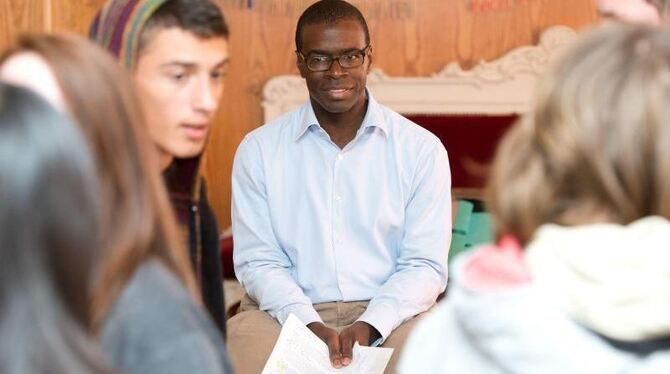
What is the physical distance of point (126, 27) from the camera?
1.87 metres

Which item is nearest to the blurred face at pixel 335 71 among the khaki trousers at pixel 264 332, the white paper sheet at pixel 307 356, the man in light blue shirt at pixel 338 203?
the man in light blue shirt at pixel 338 203

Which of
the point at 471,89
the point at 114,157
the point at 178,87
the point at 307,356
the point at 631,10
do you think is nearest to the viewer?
the point at 114,157

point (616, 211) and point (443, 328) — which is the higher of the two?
point (616, 211)

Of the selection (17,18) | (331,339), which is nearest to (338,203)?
(331,339)

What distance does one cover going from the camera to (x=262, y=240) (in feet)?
10.1

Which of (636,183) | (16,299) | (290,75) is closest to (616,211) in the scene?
(636,183)

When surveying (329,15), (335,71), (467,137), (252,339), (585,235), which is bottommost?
(252,339)

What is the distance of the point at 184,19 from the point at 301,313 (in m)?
1.20

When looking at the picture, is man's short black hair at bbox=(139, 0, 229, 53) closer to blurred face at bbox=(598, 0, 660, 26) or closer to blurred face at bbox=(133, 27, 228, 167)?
blurred face at bbox=(133, 27, 228, 167)

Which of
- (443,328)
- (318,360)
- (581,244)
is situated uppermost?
(581,244)

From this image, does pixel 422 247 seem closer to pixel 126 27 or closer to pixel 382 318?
pixel 382 318

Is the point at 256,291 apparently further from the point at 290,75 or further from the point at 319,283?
the point at 290,75

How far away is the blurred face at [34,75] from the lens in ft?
4.24

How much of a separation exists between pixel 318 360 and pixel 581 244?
152 centimetres
